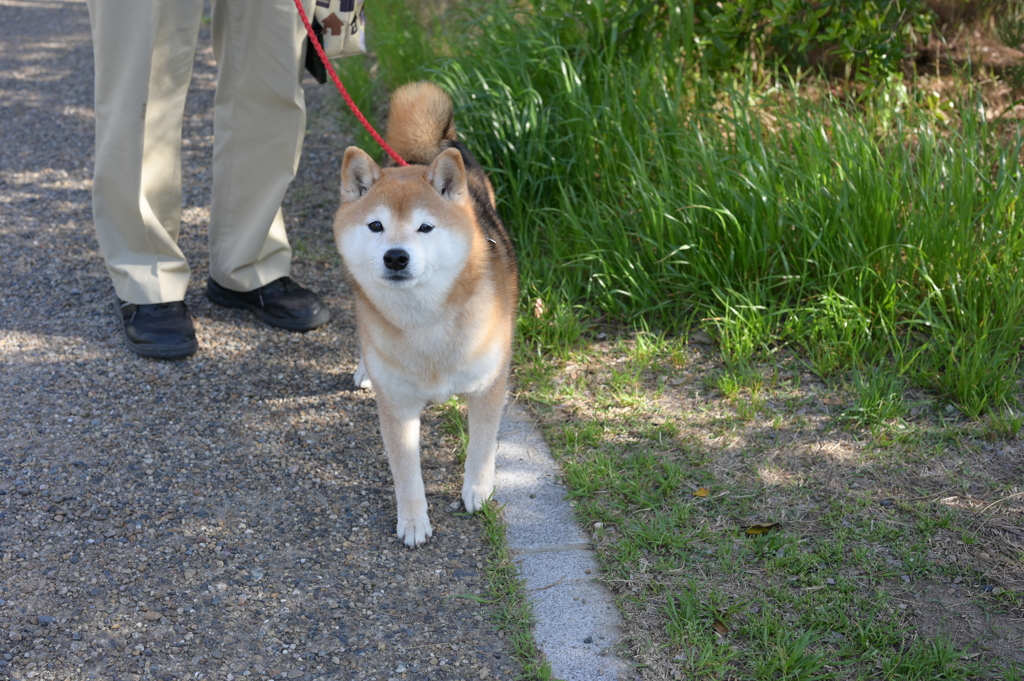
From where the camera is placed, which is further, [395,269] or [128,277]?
[128,277]

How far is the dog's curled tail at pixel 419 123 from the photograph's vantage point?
9.52 feet

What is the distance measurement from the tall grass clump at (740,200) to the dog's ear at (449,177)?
40.6 inches

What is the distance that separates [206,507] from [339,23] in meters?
1.87

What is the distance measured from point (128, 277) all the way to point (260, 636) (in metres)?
1.72

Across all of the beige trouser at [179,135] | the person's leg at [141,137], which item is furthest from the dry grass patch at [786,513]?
the person's leg at [141,137]

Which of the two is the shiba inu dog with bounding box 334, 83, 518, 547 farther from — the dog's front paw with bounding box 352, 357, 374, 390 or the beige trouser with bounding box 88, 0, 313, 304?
the beige trouser with bounding box 88, 0, 313, 304

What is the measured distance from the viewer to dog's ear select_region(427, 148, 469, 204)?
2.36 metres

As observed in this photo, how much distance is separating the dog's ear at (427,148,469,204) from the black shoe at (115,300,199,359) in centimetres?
145

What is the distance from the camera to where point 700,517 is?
254 cm

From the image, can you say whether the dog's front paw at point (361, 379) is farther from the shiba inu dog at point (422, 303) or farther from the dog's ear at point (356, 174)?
the dog's ear at point (356, 174)

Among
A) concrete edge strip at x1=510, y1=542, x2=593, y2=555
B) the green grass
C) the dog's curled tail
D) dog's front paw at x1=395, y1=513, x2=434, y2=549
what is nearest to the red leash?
the dog's curled tail

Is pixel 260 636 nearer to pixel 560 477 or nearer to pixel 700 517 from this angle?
pixel 560 477

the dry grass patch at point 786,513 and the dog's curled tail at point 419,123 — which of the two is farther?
the dog's curled tail at point 419,123

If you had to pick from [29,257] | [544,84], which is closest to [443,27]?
[544,84]
